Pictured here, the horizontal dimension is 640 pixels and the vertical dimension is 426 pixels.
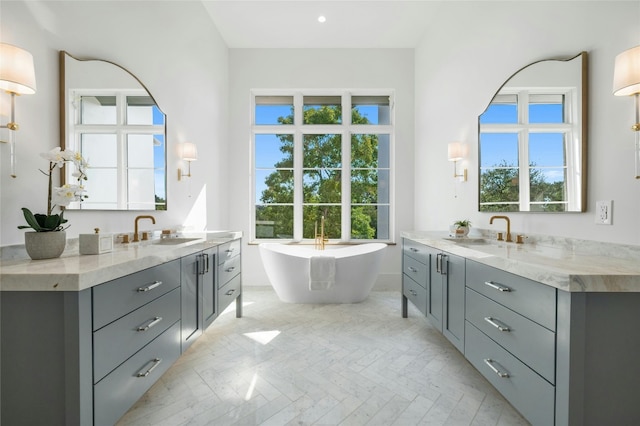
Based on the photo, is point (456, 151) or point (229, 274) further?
point (456, 151)

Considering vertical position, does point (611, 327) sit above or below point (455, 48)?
below

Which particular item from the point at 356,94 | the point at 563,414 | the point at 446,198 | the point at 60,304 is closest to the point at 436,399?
the point at 563,414

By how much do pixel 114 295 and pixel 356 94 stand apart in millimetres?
3798

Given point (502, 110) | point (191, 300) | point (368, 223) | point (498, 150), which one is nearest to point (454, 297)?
point (498, 150)

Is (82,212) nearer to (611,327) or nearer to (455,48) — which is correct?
(611,327)

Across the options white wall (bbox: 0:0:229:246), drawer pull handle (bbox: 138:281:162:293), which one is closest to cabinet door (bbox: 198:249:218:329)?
drawer pull handle (bbox: 138:281:162:293)

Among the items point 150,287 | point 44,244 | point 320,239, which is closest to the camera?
point 44,244

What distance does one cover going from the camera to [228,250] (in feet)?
8.09

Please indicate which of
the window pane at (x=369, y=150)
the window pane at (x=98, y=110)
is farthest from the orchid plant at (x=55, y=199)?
the window pane at (x=369, y=150)

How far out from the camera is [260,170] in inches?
160

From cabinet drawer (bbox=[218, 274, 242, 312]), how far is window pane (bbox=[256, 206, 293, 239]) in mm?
1279

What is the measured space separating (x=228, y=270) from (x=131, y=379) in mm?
1259

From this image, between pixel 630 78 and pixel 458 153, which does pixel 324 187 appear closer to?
pixel 458 153

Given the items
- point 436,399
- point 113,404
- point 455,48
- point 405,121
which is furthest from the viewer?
point 405,121
